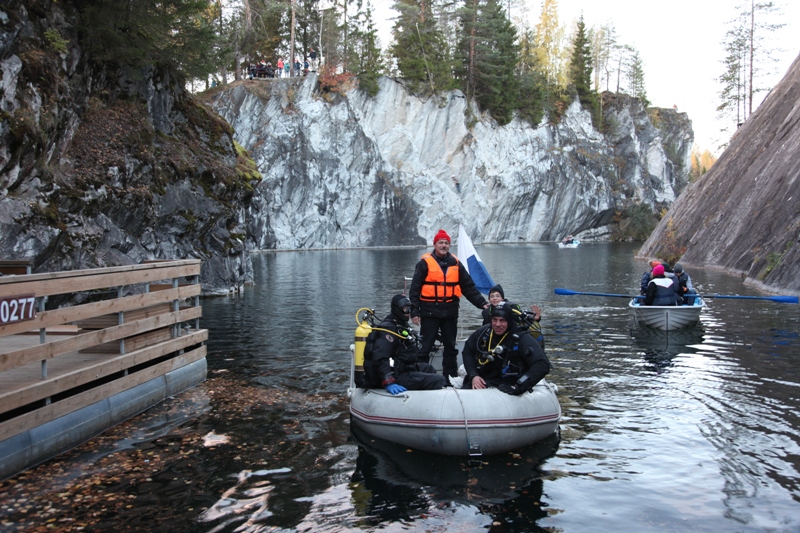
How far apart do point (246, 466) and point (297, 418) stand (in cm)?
211

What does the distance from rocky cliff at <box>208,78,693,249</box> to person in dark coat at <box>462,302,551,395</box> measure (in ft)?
158

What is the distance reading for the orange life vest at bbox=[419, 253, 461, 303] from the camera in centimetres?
1051

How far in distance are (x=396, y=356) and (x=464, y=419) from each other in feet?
5.13

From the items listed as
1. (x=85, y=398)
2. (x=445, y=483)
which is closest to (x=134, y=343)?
(x=85, y=398)

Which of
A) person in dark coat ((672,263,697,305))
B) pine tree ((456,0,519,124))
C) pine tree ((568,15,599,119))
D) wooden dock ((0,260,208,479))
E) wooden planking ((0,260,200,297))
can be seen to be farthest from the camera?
pine tree ((568,15,599,119))

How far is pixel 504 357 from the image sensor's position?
30.8 feet

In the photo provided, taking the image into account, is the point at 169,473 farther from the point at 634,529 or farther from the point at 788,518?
the point at 788,518

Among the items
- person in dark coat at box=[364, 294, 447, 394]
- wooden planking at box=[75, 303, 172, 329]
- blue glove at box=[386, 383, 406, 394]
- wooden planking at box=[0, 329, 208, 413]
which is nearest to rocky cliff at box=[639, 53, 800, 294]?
person in dark coat at box=[364, 294, 447, 394]

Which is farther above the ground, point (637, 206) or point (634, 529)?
point (637, 206)

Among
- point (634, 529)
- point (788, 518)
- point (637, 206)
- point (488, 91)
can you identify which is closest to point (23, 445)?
point (634, 529)

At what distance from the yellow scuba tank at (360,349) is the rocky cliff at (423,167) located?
156ft

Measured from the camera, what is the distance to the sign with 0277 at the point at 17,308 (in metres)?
7.38

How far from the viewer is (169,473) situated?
312 inches

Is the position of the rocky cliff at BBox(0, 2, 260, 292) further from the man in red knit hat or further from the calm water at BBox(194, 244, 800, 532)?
the man in red knit hat
